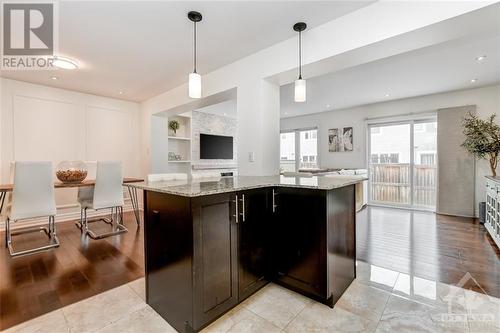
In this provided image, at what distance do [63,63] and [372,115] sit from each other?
6.21 metres

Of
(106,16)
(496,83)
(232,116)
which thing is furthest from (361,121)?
(106,16)

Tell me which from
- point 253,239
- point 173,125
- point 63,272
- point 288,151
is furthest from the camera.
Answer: point 288,151

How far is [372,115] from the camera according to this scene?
5812 mm

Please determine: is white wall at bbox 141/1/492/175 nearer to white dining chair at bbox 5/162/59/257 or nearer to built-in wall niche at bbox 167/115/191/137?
white dining chair at bbox 5/162/59/257

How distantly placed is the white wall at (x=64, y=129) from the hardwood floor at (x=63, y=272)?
4.75 feet

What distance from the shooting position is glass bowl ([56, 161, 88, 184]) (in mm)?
3451

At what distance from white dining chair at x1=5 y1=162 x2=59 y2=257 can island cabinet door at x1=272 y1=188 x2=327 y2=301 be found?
9.78 feet

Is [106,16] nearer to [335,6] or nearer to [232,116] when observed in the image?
[335,6]

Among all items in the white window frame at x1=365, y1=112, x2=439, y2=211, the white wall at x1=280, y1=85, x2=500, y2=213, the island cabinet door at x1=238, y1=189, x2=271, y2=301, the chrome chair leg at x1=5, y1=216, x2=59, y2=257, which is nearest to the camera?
the island cabinet door at x1=238, y1=189, x2=271, y2=301

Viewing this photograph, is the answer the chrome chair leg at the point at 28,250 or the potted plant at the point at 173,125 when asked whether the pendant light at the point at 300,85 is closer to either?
the chrome chair leg at the point at 28,250

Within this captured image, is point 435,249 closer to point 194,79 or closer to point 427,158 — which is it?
point 427,158

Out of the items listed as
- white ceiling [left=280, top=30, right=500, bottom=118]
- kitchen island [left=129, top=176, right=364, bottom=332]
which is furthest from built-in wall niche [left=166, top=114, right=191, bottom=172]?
kitchen island [left=129, top=176, right=364, bottom=332]

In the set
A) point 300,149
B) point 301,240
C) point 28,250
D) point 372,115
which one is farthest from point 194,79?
point 300,149

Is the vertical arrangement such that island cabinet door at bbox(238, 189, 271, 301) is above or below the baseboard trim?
above
